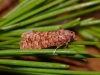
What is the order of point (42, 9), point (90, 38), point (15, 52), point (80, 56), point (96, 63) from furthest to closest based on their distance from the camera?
1. point (96, 63)
2. point (90, 38)
3. point (42, 9)
4. point (80, 56)
5. point (15, 52)

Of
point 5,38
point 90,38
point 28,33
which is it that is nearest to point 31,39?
point 28,33

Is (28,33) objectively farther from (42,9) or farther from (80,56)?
(80,56)

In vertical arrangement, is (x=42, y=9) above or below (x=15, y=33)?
above

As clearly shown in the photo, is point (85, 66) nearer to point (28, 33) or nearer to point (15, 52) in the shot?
point (28, 33)

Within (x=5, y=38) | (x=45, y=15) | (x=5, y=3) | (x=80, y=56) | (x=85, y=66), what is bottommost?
(x=85, y=66)

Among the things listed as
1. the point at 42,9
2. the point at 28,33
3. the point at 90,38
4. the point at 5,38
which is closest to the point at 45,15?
the point at 42,9

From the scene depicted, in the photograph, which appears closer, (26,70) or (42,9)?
(26,70)

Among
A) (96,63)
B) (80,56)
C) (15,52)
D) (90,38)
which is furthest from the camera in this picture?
(96,63)
